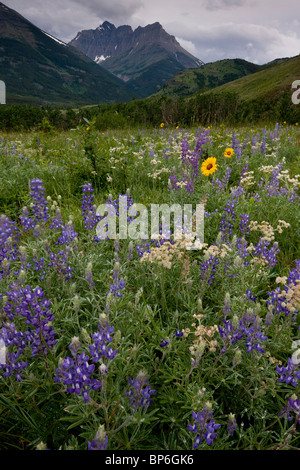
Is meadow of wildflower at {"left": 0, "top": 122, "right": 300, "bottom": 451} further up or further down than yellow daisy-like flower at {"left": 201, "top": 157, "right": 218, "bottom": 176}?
further down

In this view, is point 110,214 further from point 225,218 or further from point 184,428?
point 184,428

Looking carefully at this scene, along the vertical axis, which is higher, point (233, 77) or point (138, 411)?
point (233, 77)

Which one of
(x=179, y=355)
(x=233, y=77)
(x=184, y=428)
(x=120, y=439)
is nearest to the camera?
(x=120, y=439)

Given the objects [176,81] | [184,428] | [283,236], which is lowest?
[184,428]

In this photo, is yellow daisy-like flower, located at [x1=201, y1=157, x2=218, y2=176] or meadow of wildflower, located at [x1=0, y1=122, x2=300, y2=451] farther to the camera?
yellow daisy-like flower, located at [x1=201, y1=157, x2=218, y2=176]

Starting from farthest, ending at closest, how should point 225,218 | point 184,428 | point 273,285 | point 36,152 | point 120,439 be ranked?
point 36,152
point 225,218
point 273,285
point 184,428
point 120,439

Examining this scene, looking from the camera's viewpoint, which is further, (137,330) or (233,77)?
(233,77)

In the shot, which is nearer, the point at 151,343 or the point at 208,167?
the point at 151,343

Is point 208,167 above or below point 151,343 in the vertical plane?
above

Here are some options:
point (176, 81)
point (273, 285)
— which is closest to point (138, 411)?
point (273, 285)

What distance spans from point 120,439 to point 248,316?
1077mm

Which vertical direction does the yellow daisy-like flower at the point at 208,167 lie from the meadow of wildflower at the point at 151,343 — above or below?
above

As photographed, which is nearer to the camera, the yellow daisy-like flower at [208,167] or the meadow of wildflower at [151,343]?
the meadow of wildflower at [151,343]

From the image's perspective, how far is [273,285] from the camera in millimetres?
2840
